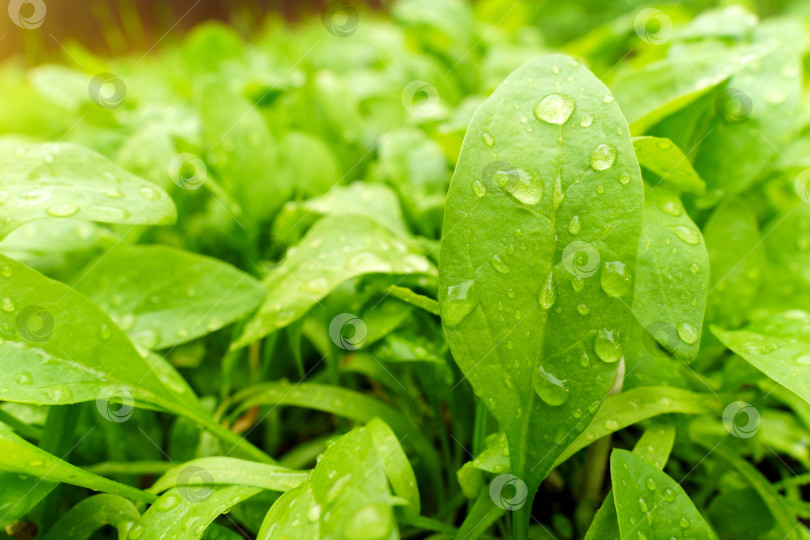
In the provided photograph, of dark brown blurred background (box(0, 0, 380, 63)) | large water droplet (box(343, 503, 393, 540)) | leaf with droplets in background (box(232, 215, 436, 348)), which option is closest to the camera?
large water droplet (box(343, 503, 393, 540))

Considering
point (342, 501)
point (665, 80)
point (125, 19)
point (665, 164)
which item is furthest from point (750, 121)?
point (125, 19)

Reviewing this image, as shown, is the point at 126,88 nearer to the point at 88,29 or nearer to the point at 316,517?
the point at 316,517

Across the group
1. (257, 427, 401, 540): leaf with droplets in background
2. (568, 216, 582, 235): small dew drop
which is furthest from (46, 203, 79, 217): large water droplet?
(568, 216, 582, 235): small dew drop

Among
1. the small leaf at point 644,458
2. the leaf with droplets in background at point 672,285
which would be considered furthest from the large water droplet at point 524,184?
the small leaf at point 644,458

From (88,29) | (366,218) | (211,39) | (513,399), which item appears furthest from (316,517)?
(88,29)

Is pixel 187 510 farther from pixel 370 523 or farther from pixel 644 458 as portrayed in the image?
pixel 644 458

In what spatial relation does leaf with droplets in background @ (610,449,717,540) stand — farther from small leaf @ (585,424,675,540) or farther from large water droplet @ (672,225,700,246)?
large water droplet @ (672,225,700,246)
